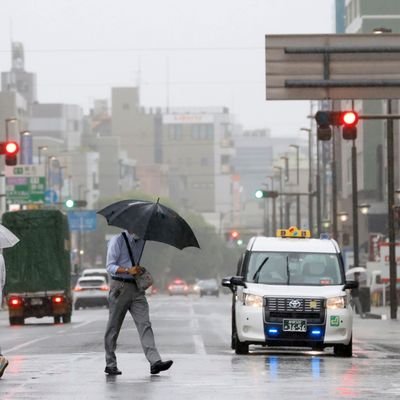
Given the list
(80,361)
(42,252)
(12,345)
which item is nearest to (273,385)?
(80,361)

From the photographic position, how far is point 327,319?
27719mm

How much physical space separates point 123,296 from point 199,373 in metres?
1.39

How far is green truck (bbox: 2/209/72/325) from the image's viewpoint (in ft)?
168

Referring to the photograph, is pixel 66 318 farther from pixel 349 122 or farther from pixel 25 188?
pixel 25 188

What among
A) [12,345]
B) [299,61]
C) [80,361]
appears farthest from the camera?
[299,61]

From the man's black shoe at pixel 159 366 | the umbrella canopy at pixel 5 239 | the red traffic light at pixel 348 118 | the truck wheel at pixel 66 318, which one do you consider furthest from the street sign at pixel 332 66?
the truck wheel at pixel 66 318

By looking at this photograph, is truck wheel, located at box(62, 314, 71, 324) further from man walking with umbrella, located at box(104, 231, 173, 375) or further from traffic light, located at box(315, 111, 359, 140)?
man walking with umbrella, located at box(104, 231, 173, 375)

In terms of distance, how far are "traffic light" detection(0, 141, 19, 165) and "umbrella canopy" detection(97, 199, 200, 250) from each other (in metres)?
22.0

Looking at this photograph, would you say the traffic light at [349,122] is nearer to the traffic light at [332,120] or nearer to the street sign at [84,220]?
the traffic light at [332,120]

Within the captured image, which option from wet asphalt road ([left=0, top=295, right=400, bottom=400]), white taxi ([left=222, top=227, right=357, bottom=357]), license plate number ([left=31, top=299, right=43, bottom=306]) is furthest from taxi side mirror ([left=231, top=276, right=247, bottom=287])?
license plate number ([left=31, top=299, right=43, bottom=306])

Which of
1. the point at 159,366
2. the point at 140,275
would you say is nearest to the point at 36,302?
the point at 140,275

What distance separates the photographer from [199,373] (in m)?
22.1

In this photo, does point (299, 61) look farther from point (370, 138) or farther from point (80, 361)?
point (370, 138)

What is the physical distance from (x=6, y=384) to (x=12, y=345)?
43.3ft
